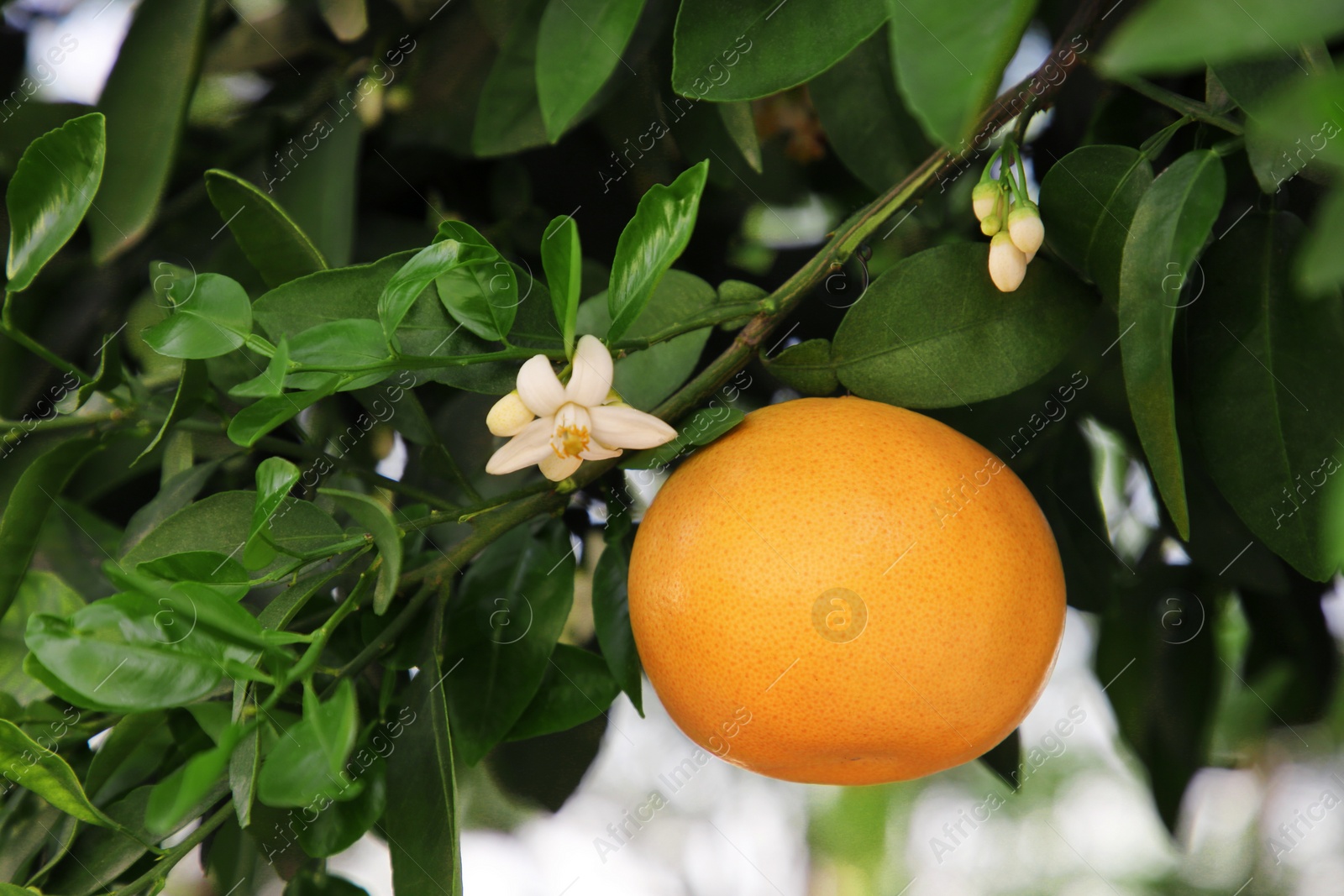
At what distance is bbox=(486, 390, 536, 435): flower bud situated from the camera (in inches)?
16.0

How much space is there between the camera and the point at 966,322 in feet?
1.55

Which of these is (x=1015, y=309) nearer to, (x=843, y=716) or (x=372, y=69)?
(x=843, y=716)

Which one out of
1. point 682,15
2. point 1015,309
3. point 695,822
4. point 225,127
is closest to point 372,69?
point 225,127

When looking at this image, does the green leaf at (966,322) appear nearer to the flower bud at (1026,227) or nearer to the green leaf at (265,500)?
the flower bud at (1026,227)

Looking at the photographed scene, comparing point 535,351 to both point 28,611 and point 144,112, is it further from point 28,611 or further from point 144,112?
point 28,611

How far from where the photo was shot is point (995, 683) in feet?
1.40

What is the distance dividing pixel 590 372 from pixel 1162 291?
22 cm

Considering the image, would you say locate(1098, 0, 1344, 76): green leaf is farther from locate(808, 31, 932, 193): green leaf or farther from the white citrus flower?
locate(808, 31, 932, 193): green leaf

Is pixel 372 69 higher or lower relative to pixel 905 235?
higher

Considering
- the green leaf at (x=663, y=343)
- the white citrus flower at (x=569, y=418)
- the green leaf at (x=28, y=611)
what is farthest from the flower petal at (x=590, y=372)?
the green leaf at (x=28, y=611)

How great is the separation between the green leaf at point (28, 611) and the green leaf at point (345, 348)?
15.4 inches

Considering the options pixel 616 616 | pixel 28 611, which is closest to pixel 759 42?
pixel 616 616

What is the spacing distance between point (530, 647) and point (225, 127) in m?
0.54

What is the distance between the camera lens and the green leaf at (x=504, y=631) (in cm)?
54
